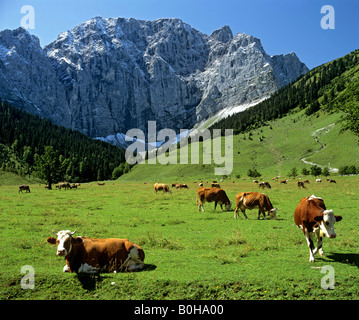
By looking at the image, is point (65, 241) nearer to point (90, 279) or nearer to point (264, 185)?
point (90, 279)

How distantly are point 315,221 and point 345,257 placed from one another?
237cm

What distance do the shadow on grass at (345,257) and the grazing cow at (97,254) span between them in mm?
7811

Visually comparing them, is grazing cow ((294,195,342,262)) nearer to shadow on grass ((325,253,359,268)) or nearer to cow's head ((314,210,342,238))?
cow's head ((314,210,342,238))

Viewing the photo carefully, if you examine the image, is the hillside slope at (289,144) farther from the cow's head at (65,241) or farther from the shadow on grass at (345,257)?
the cow's head at (65,241)

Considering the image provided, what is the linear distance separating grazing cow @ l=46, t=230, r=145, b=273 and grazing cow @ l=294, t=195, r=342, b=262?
22.1ft

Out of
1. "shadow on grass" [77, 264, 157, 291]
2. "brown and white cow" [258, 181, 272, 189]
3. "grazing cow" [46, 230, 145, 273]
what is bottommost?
"shadow on grass" [77, 264, 157, 291]

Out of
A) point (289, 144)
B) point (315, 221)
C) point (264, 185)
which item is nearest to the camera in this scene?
point (315, 221)

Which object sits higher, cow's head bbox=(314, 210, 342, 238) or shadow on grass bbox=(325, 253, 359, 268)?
cow's head bbox=(314, 210, 342, 238)

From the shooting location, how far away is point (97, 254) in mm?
9250

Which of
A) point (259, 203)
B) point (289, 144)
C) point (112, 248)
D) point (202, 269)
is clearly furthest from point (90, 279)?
point (289, 144)

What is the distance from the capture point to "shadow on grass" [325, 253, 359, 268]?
9836 millimetres

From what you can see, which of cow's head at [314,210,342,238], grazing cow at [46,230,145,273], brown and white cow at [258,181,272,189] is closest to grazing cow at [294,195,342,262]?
cow's head at [314,210,342,238]
